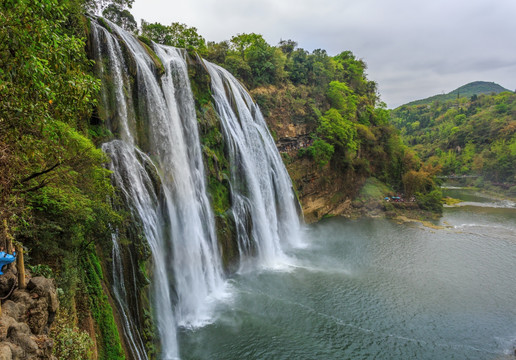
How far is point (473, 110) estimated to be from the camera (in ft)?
298

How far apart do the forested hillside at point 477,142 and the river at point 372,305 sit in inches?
1049

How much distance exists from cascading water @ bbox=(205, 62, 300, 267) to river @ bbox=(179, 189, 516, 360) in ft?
5.71

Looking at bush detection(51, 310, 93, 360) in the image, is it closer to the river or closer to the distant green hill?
the river

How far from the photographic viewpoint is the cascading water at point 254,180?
1681 centimetres

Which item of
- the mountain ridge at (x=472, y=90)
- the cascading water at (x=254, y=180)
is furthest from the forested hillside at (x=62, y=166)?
the mountain ridge at (x=472, y=90)

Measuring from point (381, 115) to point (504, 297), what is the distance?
2933 cm

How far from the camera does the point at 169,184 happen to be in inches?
483

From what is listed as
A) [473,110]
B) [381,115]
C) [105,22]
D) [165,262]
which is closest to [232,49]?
[105,22]

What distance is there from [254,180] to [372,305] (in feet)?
30.5

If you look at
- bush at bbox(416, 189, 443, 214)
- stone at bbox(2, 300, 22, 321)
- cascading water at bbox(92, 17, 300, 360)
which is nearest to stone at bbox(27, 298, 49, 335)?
stone at bbox(2, 300, 22, 321)

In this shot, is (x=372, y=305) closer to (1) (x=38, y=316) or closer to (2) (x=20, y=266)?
(1) (x=38, y=316)

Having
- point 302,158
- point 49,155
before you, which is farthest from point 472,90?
point 49,155

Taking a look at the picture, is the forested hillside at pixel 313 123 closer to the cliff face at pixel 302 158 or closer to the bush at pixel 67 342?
the cliff face at pixel 302 158

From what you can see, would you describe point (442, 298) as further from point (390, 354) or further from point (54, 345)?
point (54, 345)
